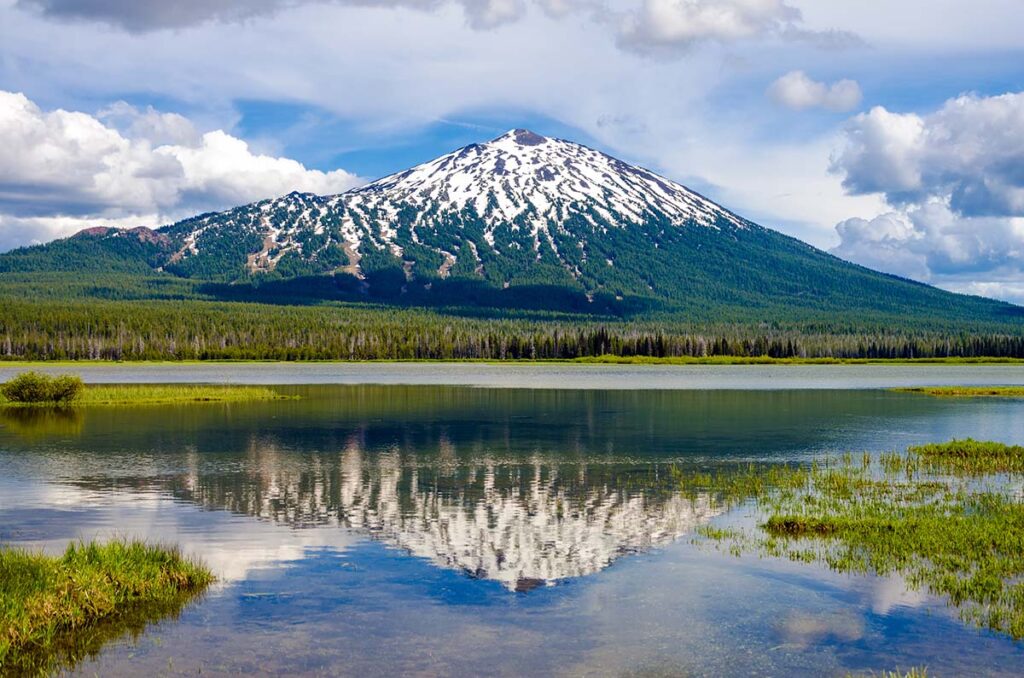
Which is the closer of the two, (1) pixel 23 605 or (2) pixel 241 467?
(1) pixel 23 605

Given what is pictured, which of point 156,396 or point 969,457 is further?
point 156,396

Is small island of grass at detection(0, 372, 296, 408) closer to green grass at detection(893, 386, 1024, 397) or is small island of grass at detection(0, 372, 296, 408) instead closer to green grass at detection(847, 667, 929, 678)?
green grass at detection(893, 386, 1024, 397)

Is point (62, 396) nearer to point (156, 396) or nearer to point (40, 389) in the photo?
point (40, 389)

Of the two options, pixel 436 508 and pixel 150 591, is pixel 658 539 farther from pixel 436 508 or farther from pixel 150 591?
pixel 150 591

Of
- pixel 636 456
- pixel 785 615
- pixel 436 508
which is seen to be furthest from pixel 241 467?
pixel 785 615

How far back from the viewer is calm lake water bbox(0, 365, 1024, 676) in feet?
60.2

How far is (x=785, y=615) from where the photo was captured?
819 inches

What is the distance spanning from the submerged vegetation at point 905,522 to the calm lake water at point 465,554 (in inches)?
49.4

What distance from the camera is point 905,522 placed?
97.8 ft

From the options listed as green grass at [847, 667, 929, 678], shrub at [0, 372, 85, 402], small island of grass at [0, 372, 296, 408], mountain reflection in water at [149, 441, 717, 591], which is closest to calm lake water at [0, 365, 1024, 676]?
mountain reflection in water at [149, 441, 717, 591]

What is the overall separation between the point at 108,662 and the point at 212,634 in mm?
2162

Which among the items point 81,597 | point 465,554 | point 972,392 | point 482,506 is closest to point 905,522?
point 465,554

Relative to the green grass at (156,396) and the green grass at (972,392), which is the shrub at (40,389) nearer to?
the green grass at (156,396)

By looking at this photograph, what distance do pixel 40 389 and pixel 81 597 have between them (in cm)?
7452
